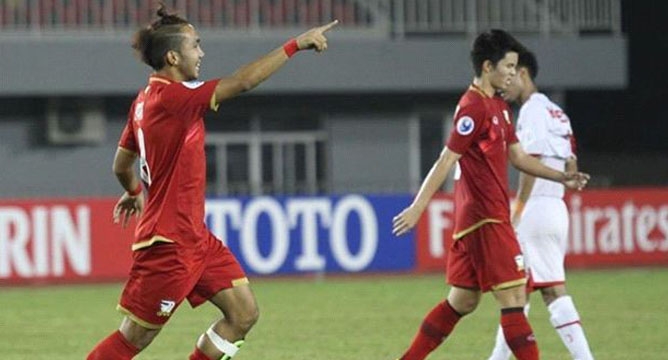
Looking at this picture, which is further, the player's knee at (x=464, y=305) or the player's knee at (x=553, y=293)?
the player's knee at (x=553, y=293)

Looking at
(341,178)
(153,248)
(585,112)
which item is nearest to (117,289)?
(341,178)

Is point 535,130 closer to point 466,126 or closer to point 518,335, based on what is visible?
point 466,126

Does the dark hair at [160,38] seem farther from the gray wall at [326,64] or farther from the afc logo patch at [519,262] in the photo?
the gray wall at [326,64]

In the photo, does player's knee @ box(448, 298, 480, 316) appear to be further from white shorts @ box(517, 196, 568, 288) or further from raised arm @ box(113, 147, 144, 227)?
raised arm @ box(113, 147, 144, 227)

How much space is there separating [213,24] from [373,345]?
1872 centimetres

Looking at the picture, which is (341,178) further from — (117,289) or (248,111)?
(117,289)

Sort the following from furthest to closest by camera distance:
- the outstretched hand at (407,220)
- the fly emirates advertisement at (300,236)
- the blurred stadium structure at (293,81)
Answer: the blurred stadium structure at (293,81)
the fly emirates advertisement at (300,236)
the outstretched hand at (407,220)

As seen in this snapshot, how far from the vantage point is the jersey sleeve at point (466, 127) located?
10.5m

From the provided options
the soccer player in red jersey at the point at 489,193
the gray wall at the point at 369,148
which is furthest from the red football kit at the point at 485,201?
the gray wall at the point at 369,148

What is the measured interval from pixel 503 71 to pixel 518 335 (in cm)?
151

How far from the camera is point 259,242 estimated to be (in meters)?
23.8

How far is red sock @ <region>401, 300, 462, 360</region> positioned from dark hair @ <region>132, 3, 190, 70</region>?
258 cm

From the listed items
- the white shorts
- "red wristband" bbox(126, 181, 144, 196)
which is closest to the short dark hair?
the white shorts

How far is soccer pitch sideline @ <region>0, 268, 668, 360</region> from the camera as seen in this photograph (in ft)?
45.6
